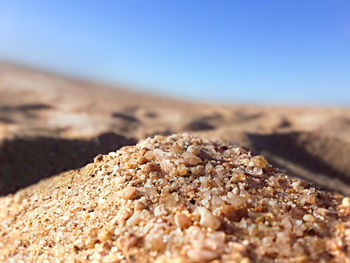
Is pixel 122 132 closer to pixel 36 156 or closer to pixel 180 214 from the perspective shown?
pixel 36 156

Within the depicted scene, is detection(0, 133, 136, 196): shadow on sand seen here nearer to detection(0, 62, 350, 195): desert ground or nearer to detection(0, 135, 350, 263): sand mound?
detection(0, 62, 350, 195): desert ground

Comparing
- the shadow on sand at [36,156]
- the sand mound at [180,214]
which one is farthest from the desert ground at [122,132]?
the sand mound at [180,214]

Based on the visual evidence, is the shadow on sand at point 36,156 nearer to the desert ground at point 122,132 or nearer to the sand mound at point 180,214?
the desert ground at point 122,132

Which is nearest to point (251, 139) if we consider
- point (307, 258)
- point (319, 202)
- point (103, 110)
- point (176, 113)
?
point (176, 113)

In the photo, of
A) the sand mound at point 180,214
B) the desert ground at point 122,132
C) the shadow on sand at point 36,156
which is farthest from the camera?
the desert ground at point 122,132

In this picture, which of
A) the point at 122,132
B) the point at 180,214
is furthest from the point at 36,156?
the point at 180,214

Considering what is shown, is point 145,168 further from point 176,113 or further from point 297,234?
point 176,113
